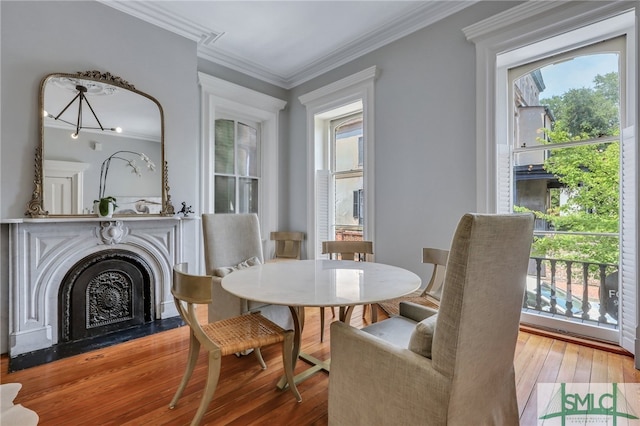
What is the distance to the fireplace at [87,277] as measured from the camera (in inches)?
88.0

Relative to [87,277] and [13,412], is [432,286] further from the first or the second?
[87,277]

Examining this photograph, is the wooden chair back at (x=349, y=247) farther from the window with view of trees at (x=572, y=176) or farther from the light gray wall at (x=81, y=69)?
the light gray wall at (x=81, y=69)

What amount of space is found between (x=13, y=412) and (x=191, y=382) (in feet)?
2.90

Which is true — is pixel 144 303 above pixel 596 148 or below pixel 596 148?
below

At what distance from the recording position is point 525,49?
2.49 m

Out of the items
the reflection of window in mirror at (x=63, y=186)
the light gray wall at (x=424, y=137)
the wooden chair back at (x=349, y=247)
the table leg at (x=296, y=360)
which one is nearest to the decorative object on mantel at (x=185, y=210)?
the reflection of window in mirror at (x=63, y=186)

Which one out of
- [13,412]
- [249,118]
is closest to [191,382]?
[13,412]

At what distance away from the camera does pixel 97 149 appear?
2621mm

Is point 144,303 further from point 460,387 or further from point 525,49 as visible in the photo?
point 525,49

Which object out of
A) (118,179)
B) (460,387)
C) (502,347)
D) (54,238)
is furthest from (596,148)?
(54,238)

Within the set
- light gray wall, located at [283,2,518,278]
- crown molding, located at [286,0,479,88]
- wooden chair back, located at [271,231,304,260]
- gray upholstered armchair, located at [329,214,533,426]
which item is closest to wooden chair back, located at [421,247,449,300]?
light gray wall, located at [283,2,518,278]

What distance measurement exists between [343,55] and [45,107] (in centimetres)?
298

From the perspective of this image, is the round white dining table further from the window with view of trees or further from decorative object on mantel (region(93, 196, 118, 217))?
the window with view of trees

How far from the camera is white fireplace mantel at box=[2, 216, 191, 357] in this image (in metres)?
2.21
